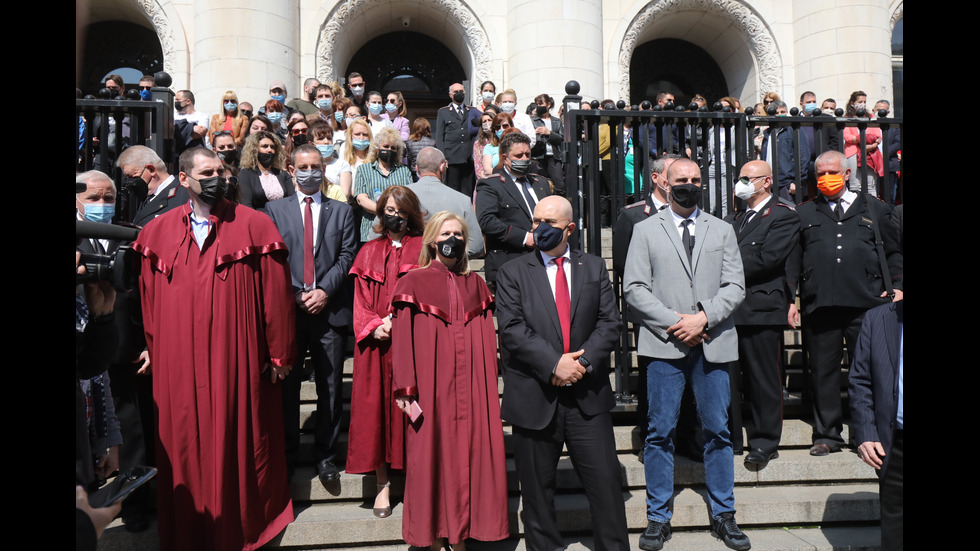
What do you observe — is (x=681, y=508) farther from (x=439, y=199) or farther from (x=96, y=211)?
(x=96, y=211)

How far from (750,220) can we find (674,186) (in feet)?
3.73

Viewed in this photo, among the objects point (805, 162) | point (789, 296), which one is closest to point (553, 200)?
point (789, 296)

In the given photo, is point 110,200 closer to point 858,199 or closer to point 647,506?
point 647,506

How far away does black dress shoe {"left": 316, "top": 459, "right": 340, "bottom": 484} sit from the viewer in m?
4.74

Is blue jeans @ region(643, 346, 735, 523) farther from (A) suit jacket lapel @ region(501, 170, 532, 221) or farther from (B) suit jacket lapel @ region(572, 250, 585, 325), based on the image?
(A) suit jacket lapel @ region(501, 170, 532, 221)

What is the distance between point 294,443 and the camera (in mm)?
4871

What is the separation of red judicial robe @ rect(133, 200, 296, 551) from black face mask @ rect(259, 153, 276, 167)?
226 centimetres

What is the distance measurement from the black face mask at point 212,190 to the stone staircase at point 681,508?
1.91 m

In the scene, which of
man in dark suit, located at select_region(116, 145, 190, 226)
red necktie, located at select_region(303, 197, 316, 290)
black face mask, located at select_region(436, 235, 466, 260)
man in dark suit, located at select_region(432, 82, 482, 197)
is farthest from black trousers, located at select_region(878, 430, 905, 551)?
man in dark suit, located at select_region(432, 82, 482, 197)

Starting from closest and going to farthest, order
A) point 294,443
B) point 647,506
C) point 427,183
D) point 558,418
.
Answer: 1. point 558,418
2. point 647,506
3. point 294,443
4. point 427,183

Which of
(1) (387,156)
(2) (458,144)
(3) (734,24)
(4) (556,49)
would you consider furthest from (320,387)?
(3) (734,24)

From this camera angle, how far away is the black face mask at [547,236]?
14.4 ft

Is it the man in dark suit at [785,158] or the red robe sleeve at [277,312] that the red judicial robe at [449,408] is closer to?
the red robe sleeve at [277,312]

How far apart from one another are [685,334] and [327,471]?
8.09ft
